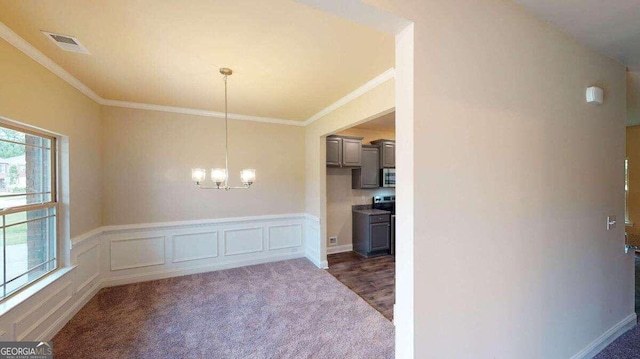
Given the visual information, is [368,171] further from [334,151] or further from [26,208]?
[26,208]

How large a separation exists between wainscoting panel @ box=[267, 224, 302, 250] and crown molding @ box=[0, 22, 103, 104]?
3.10 meters

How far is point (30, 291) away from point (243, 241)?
2.37 meters

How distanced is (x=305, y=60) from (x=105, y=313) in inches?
135

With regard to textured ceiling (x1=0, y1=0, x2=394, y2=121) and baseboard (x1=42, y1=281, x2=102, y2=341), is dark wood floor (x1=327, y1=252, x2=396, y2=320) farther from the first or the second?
baseboard (x1=42, y1=281, x2=102, y2=341)

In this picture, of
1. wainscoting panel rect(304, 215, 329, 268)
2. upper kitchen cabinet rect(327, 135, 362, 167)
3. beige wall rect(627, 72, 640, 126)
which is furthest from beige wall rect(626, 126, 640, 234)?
wainscoting panel rect(304, 215, 329, 268)

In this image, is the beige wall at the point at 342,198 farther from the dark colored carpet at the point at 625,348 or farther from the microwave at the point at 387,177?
the dark colored carpet at the point at 625,348

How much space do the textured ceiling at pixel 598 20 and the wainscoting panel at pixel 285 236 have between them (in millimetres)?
4000

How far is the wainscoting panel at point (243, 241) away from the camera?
13.2 ft

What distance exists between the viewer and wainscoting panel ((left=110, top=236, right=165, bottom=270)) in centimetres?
339

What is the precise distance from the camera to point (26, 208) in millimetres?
2174

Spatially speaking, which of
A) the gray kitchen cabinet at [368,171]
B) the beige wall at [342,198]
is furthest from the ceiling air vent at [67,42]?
the gray kitchen cabinet at [368,171]

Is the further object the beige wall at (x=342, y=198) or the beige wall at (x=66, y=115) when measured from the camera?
the beige wall at (x=342, y=198)

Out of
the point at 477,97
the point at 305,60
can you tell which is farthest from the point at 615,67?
the point at 305,60

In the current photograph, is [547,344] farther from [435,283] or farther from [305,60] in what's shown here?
[305,60]
